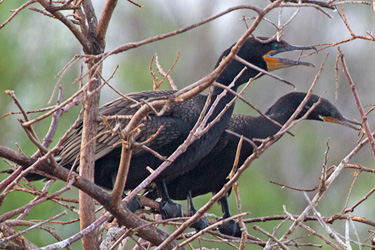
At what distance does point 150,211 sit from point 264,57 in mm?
1240

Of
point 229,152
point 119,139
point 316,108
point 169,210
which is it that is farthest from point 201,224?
point 316,108

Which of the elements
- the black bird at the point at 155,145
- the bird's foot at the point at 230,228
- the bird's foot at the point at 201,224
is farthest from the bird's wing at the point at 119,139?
the bird's foot at the point at 230,228

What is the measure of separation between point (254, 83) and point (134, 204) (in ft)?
35.4

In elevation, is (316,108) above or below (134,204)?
above

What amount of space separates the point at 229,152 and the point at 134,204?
2.91ft

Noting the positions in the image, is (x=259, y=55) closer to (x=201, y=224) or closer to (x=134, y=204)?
(x=201, y=224)

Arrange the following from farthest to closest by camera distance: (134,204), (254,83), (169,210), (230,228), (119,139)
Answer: (254,83)
(230,228)
(169,210)
(119,139)
(134,204)

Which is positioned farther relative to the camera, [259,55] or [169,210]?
[259,55]

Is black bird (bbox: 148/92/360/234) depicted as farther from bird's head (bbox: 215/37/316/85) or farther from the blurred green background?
the blurred green background

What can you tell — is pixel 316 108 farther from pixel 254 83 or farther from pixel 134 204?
pixel 254 83

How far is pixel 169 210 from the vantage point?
4336mm

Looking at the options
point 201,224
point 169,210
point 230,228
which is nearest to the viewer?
point 169,210

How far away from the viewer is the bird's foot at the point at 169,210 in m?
4.32

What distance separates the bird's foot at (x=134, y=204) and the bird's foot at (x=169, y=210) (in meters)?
0.24
